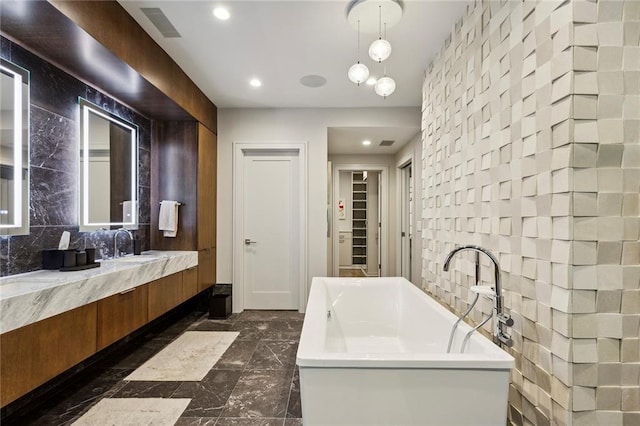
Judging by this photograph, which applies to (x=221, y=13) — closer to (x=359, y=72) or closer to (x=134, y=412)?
(x=359, y=72)

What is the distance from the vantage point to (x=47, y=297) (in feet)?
4.83

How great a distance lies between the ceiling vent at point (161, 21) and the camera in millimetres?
2004

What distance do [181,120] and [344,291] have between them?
255 cm

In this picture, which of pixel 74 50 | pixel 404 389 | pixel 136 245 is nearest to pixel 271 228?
pixel 136 245

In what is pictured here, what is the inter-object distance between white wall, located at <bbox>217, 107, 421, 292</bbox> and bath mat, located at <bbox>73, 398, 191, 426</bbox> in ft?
6.30

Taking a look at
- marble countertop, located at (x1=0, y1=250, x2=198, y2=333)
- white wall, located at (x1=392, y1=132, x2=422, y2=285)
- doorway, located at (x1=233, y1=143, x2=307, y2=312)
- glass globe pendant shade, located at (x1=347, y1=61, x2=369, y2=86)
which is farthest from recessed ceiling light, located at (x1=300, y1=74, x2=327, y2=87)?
marble countertop, located at (x1=0, y1=250, x2=198, y2=333)

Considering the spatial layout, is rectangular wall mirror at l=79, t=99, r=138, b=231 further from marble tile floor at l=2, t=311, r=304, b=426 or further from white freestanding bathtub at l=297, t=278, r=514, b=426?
white freestanding bathtub at l=297, t=278, r=514, b=426

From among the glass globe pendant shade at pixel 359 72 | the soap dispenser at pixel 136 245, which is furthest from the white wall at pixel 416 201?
the soap dispenser at pixel 136 245

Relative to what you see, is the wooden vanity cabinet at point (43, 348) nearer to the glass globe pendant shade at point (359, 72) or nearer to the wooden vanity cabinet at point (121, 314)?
the wooden vanity cabinet at point (121, 314)

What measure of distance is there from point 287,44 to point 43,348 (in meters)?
2.50

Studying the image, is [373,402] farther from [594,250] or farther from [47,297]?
[47,297]

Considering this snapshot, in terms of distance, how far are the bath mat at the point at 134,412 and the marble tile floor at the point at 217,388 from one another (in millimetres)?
41

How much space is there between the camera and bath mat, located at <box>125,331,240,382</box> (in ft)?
7.23

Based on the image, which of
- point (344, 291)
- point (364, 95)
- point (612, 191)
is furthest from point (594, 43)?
point (364, 95)
